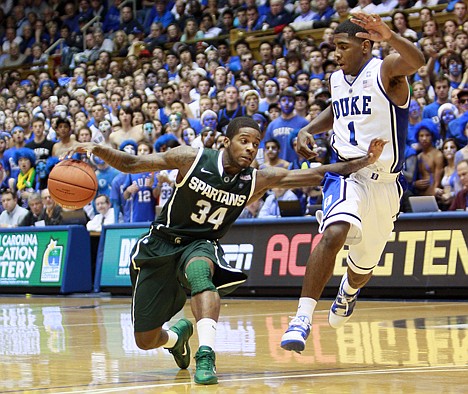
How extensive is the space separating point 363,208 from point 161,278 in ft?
5.23

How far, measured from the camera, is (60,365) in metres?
6.98

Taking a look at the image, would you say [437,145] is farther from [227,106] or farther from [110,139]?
[110,139]

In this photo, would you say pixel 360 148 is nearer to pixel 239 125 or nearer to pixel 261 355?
pixel 239 125

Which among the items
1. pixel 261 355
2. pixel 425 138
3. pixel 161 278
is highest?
pixel 425 138

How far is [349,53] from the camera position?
7.05 metres

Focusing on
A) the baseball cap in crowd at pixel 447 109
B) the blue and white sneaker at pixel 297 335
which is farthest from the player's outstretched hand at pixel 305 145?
the baseball cap in crowd at pixel 447 109

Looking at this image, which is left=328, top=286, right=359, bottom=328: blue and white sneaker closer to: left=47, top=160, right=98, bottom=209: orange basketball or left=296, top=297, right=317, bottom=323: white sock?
left=296, top=297, right=317, bottom=323: white sock

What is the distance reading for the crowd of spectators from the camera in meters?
13.9

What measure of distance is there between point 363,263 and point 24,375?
276cm

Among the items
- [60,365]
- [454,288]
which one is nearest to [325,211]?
[60,365]

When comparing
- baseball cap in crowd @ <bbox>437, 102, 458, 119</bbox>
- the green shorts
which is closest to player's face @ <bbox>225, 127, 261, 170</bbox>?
the green shorts

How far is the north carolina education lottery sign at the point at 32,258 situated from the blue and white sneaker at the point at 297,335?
10.2 metres

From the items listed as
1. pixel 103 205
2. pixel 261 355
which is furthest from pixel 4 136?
pixel 261 355

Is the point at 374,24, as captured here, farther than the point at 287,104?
No
